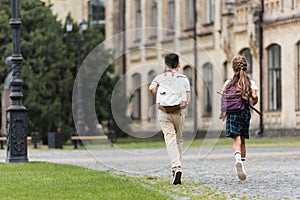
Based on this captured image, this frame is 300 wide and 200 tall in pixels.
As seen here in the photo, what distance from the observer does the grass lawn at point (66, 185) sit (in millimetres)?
13930

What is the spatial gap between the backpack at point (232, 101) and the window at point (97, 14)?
167 ft

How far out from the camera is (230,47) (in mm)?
51062

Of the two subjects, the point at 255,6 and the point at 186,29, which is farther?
the point at 186,29

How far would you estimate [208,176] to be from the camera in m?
18.6

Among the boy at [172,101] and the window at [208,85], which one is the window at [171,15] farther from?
the boy at [172,101]

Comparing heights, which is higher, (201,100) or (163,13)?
(163,13)

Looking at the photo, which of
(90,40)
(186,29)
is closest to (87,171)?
(90,40)

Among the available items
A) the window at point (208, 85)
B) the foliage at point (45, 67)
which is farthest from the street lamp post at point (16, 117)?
the window at point (208, 85)

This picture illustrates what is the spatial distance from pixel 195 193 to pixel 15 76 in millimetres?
9526

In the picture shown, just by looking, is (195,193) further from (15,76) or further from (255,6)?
(255,6)

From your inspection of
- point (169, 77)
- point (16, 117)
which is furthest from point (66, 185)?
point (16, 117)

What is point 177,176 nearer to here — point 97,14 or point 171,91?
point 171,91

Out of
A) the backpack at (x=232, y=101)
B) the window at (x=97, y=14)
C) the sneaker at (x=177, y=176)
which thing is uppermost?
the window at (x=97, y=14)

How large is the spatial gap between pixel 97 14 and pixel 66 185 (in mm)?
53176
